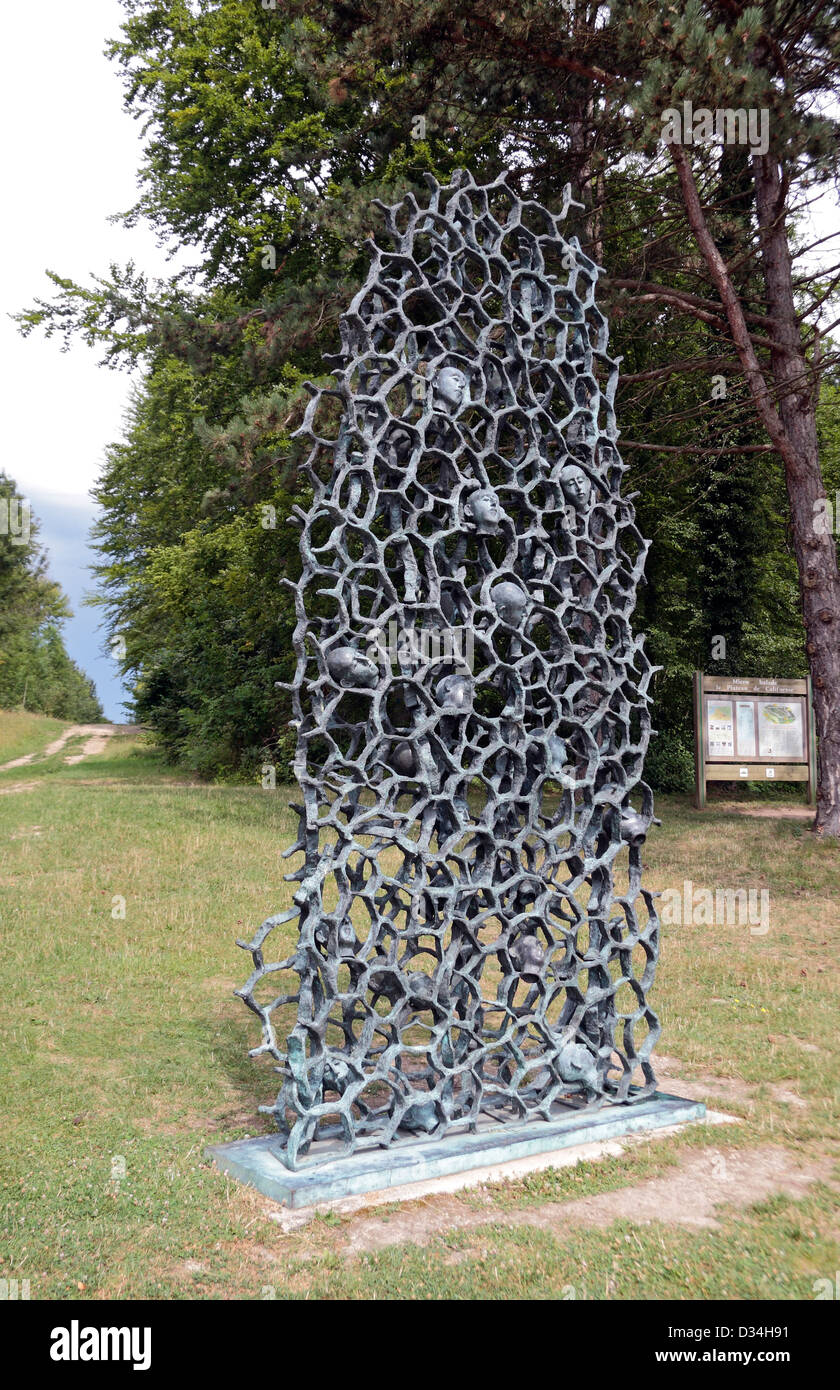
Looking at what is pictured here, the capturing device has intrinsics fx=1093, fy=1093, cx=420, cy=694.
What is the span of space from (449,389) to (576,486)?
0.83 metres

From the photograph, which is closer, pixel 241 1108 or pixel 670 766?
pixel 241 1108

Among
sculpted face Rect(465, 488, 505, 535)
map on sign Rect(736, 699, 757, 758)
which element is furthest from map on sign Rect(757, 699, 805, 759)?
sculpted face Rect(465, 488, 505, 535)

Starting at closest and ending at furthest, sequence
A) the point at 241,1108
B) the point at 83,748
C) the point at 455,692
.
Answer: the point at 455,692 → the point at 241,1108 → the point at 83,748

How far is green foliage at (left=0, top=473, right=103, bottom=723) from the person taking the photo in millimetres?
37125


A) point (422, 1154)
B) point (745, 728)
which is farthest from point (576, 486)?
point (745, 728)

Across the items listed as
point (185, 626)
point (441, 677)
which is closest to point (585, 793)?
point (441, 677)

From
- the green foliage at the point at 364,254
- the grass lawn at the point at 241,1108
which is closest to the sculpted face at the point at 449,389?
the grass lawn at the point at 241,1108

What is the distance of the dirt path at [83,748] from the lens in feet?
88.5

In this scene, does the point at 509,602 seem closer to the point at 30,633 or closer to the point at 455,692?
the point at 455,692

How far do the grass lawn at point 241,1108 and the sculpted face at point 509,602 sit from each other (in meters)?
2.34

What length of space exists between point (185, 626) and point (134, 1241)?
70.8 ft

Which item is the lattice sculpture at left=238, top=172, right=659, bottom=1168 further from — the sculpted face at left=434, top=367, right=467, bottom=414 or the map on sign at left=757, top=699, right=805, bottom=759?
the map on sign at left=757, top=699, right=805, bottom=759

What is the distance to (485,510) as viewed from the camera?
4902mm

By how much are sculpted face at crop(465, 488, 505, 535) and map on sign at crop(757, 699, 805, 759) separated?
11.1m
